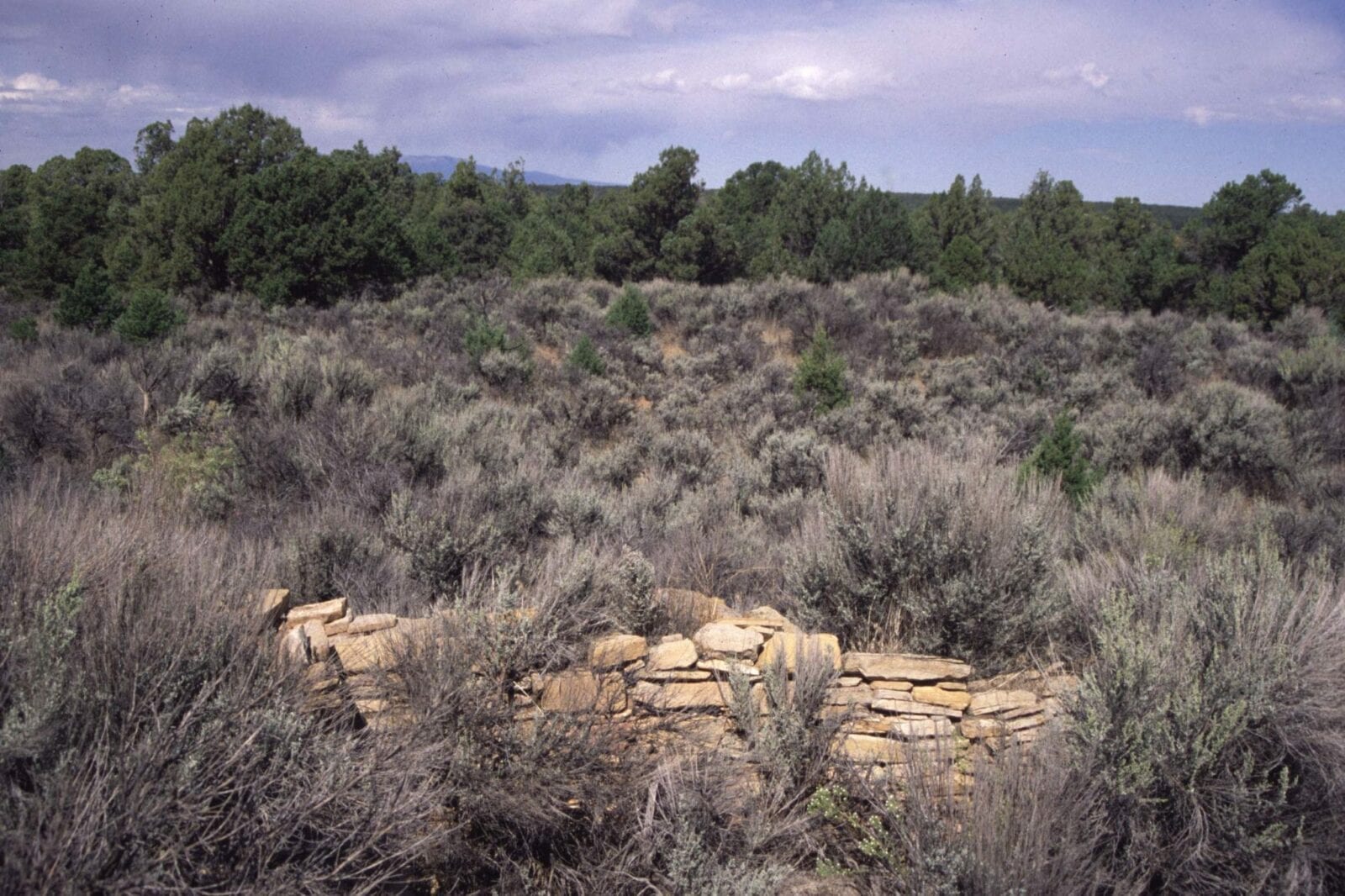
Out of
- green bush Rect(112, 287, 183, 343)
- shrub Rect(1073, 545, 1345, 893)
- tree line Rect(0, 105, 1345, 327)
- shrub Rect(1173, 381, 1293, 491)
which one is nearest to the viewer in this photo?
shrub Rect(1073, 545, 1345, 893)

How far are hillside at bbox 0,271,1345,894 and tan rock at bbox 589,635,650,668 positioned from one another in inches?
1.1

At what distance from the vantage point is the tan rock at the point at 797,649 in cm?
344

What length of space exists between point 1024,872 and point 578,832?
1584 mm

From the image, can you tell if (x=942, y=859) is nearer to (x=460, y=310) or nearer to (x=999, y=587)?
(x=999, y=587)

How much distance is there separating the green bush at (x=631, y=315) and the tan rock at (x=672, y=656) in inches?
485

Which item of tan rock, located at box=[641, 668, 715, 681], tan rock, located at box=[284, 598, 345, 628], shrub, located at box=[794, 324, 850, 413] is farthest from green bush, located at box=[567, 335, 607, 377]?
tan rock, located at box=[641, 668, 715, 681]

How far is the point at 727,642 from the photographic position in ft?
12.1

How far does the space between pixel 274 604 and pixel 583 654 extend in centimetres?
145

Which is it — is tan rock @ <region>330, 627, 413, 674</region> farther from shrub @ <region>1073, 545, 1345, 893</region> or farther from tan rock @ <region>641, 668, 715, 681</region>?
shrub @ <region>1073, 545, 1345, 893</region>

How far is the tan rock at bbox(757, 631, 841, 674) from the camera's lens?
3.44 meters

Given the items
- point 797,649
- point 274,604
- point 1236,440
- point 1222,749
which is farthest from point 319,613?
point 1236,440

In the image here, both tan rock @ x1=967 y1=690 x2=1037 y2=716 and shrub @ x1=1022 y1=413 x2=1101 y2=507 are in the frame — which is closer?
tan rock @ x1=967 y1=690 x2=1037 y2=716

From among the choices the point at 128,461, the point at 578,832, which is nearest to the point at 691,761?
the point at 578,832

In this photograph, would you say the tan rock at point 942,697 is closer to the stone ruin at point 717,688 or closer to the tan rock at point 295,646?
the stone ruin at point 717,688
